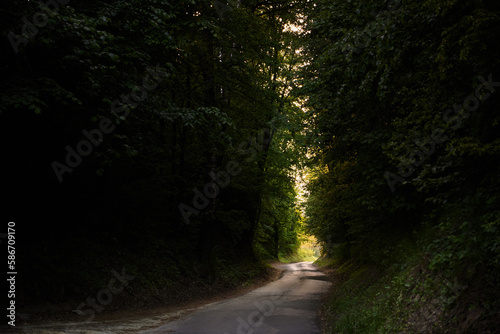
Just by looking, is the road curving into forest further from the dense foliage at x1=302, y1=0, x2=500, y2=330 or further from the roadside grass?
the dense foliage at x1=302, y1=0, x2=500, y2=330

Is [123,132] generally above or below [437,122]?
above

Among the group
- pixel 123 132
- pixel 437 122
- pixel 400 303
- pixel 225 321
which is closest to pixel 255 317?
pixel 225 321

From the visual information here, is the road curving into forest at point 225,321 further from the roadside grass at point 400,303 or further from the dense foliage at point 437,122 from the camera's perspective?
the dense foliage at point 437,122

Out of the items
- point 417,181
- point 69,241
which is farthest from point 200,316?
point 417,181

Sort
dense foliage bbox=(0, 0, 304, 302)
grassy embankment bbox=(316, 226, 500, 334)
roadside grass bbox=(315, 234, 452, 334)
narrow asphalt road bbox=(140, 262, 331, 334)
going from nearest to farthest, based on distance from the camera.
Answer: grassy embankment bbox=(316, 226, 500, 334)
roadside grass bbox=(315, 234, 452, 334)
dense foliage bbox=(0, 0, 304, 302)
narrow asphalt road bbox=(140, 262, 331, 334)

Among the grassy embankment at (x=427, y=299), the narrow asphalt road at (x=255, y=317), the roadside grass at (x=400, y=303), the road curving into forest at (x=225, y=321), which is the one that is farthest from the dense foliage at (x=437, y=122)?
the road curving into forest at (x=225, y=321)

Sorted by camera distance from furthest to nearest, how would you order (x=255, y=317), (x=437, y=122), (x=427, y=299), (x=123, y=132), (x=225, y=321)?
1. (x=123, y=132)
2. (x=255, y=317)
3. (x=225, y=321)
4. (x=427, y=299)
5. (x=437, y=122)

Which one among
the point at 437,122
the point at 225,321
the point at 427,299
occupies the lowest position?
the point at 225,321

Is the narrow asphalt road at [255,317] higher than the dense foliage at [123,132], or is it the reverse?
the dense foliage at [123,132]

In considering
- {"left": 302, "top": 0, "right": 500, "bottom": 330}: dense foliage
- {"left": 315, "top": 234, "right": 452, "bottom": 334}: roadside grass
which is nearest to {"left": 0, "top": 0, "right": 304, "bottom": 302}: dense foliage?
{"left": 302, "top": 0, "right": 500, "bottom": 330}: dense foliage

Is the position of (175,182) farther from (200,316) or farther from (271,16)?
(271,16)

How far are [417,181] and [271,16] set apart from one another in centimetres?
1514

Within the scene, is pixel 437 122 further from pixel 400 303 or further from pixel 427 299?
pixel 400 303

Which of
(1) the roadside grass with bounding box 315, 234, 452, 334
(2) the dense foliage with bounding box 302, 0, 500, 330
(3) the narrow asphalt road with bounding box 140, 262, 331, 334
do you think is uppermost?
(2) the dense foliage with bounding box 302, 0, 500, 330
